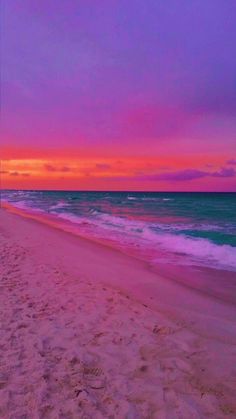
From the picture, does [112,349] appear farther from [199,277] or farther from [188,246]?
[188,246]

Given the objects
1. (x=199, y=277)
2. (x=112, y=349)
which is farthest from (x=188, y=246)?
(x=112, y=349)

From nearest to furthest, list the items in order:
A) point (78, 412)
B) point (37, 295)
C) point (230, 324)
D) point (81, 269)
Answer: point (78, 412), point (230, 324), point (37, 295), point (81, 269)

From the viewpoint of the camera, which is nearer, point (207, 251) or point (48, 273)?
point (48, 273)

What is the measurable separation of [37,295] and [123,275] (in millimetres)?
3101

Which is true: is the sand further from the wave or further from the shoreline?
the wave

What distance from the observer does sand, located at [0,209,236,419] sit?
3.51 metres

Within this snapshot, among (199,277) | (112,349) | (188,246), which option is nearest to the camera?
(112,349)

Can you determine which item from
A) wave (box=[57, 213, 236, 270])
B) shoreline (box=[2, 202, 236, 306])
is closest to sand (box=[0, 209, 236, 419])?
shoreline (box=[2, 202, 236, 306])

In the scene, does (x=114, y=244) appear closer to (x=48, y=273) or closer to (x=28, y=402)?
(x=48, y=273)

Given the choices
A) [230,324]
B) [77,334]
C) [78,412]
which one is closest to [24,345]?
[77,334]

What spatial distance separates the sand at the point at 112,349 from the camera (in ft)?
11.5

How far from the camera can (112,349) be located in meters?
4.66

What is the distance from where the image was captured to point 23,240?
47.0ft

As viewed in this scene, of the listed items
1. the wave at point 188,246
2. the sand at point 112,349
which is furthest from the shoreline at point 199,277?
the wave at point 188,246
